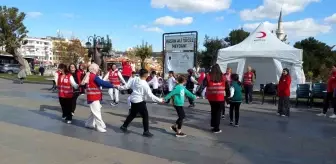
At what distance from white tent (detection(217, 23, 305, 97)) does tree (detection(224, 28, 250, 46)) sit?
4143 cm

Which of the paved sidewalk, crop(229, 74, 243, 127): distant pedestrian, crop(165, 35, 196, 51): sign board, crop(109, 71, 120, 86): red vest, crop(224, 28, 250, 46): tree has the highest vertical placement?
crop(224, 28, 250, 46): tree

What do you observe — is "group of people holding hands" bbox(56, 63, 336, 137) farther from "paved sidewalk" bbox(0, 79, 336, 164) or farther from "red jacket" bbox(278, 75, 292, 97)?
"red jacket" bbox(278, 75, 292, 97)

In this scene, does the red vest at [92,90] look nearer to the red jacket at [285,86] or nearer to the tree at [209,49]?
the red jacket at [285,86]

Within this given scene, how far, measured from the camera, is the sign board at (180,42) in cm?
1742

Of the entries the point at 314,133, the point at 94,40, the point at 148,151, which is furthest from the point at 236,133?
the point at 94,40

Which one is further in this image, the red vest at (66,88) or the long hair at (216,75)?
the red vest at (66,88)

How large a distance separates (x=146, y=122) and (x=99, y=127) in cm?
121

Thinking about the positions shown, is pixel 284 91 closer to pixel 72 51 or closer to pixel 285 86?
pixel 285 86

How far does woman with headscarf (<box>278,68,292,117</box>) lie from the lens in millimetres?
10516

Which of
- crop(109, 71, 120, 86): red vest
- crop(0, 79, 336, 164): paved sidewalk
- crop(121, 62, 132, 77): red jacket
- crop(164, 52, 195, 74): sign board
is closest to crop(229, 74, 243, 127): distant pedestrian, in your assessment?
crop(0, 79, 336, 164): paved sidewalk

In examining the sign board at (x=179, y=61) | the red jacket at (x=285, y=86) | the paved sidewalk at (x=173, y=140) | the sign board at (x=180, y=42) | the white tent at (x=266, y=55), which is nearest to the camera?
the paved sidewalk at (x=173, y=140)

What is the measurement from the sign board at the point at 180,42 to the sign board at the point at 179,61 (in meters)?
0.28

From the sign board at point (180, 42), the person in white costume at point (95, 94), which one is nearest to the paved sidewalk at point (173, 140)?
the person in white costume at point (95, 94)

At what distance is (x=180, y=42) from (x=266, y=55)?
15.5ft
